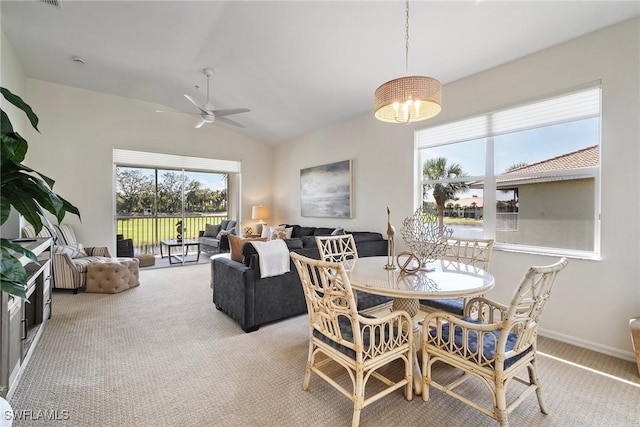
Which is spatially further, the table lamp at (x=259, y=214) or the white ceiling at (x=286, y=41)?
the table lamp at (x=259, y=214)

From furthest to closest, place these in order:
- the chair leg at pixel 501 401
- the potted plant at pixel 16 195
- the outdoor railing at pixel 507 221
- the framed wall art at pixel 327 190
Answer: the framed wall art at pixel 327 190, the outdoor railing at pixel 507 221, the chair leg at pixel 501 401, the potted plant at pixel 16 195

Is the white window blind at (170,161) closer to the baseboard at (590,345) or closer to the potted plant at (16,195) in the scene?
the potted plant at (16,195)

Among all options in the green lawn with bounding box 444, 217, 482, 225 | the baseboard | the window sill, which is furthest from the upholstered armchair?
the baseboard

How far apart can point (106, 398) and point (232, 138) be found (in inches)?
228

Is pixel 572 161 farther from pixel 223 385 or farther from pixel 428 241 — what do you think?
pixel 223 385

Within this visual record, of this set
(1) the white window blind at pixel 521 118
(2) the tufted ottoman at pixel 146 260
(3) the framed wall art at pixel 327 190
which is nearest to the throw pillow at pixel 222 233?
(2) the tufted ottoman at pixel 146 260

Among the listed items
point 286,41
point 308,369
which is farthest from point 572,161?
point 286,41

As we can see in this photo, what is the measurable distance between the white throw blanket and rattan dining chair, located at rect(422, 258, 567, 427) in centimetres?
164

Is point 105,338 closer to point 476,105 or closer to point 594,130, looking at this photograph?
point 476,105

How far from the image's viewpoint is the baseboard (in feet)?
7.77

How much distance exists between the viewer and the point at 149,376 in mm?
2107

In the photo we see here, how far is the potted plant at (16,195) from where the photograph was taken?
114cm

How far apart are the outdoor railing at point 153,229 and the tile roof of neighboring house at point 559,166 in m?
6.14

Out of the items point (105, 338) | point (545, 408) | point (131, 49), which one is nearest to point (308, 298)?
point (545, 408)
